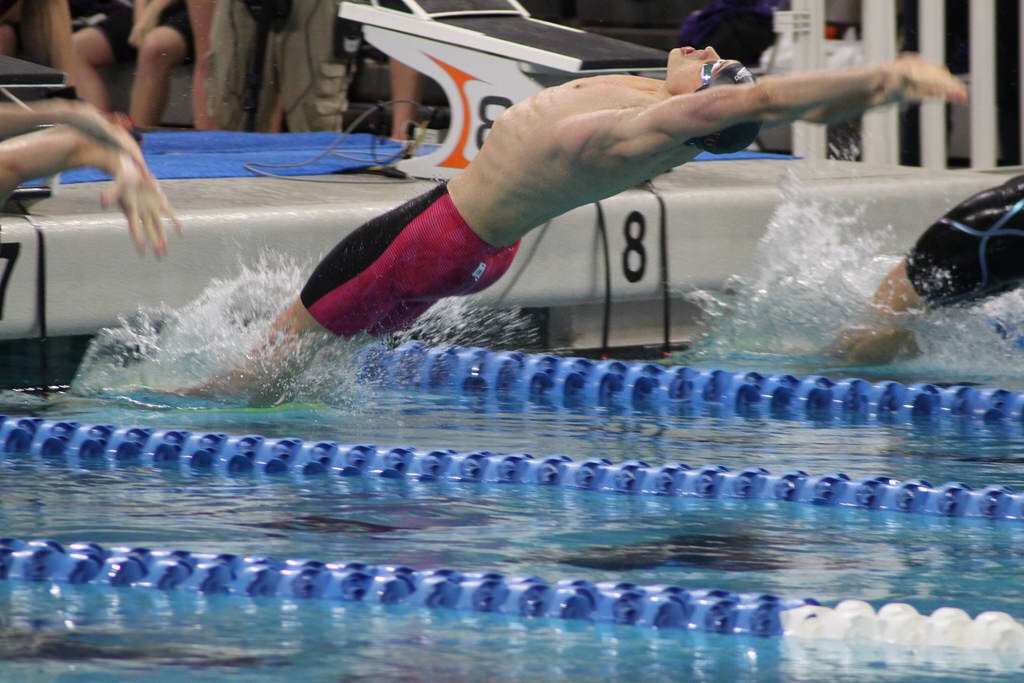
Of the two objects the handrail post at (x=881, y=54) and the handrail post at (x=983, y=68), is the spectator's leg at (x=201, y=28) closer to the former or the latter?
the handrail post at (x=881, y=54)

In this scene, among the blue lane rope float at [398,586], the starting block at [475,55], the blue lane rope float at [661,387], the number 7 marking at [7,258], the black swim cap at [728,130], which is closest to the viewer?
the blue lane rope float at [398,586]

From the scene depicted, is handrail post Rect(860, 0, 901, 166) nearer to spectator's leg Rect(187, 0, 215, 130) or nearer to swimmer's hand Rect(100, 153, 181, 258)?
Result: spectator's leg Rect(187, 0, 215, 130)

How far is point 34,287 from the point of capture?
4.86 meters

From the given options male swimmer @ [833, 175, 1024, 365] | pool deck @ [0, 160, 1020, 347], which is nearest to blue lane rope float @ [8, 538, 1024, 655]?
pool deck @ [0, 160, 1020, 347]

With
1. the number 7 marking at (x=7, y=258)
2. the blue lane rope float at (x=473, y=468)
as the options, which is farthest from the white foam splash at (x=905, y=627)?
the number 7 marking at (x=7, y=258)

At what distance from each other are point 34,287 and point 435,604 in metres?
2.49

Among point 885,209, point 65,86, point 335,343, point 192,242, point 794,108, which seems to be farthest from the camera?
point 885,209

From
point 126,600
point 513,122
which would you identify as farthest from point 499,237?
point 126,600

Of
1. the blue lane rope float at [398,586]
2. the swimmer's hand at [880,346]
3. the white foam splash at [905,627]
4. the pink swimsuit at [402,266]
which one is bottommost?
the white foam splash at [905,627]

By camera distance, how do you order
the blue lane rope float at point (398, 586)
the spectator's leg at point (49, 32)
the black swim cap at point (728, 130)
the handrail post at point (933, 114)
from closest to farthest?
the blue lane rope float at point (398, 586)
the black swim cap at point (728, 130)
the spectator's leg at point (49, 32)
the handrail post at point (933, 114)

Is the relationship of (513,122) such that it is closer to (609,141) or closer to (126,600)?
(609,141)

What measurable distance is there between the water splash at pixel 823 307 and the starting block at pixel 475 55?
81 cm

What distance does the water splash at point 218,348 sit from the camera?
4.73 metres

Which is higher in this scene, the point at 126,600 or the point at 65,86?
the point at 65,86
